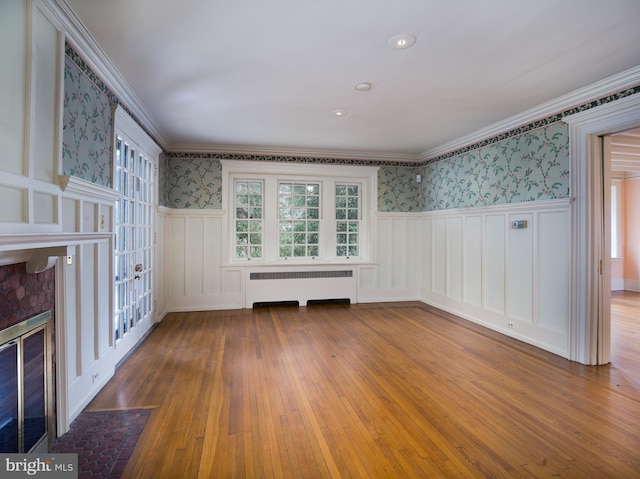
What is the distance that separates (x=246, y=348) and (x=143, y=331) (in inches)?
55.3

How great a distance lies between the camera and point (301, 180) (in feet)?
20.2

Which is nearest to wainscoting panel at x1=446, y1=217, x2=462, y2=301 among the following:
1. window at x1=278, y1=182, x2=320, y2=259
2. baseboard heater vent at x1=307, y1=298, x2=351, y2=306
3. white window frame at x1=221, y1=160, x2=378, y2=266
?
white window frame at x1=221, y1=160, x2=378, y2=266

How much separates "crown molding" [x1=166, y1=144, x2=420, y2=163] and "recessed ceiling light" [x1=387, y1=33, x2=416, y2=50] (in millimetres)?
3376

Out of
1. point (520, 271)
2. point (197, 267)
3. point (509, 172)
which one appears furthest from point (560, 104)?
point (197, 267)

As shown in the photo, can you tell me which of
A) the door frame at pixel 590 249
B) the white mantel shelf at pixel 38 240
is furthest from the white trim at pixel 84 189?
the door frame at pixel 590 249

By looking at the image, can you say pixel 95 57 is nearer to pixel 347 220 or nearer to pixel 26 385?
pixel 26 385

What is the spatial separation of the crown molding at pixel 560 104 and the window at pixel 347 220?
1928mm

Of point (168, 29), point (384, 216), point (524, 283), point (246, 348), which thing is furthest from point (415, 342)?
point (168, 29)

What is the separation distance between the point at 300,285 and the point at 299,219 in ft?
3.78

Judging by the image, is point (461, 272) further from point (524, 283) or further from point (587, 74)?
point (587, 74)

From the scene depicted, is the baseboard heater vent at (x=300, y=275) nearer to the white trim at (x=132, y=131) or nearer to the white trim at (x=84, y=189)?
the white trim at (x=132, y=131)

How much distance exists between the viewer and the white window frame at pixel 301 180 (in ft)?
19.1

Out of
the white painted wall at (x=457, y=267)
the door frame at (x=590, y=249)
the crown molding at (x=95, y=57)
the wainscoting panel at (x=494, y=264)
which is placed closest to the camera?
the crown molding at (x=95, y=57)

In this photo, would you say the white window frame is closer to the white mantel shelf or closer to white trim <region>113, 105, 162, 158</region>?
Result: white trim <region>113, 105, 162, 158</region>
